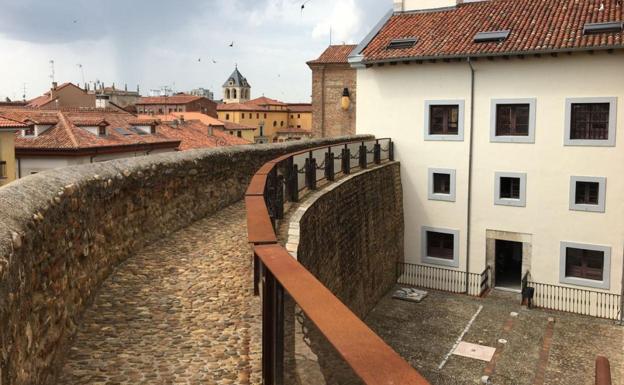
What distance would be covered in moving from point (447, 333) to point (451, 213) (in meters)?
5.95

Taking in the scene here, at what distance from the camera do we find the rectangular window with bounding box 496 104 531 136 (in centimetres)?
1930

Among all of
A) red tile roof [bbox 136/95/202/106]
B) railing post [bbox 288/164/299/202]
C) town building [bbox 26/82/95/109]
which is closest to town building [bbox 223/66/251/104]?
red tile roof [bbox 136/95/202/106]

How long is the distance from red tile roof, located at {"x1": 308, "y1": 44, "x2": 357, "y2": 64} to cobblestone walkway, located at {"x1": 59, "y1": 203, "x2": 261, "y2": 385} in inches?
1037

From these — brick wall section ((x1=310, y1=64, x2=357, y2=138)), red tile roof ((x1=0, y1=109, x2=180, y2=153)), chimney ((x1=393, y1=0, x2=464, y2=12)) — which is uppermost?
chimney ((x1=393, y1=0, x2=464, y2=12))

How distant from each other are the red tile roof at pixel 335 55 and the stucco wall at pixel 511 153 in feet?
35.8

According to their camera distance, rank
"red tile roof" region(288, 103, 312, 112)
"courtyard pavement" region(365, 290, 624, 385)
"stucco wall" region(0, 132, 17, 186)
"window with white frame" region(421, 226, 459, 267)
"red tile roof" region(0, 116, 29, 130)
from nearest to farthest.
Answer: "courtyard pavement" region(365, 290, 624, 385), "window with white frame" region(421, 226, 459, 267), "red tile roof" region(0, 116, 29, 130), "stucco wall" region(0, 132, 17, 186), "red tile roof" region(288, 103, 312, 112)

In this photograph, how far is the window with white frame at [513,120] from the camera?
19062mm

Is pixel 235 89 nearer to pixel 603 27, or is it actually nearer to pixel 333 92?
pixel 333 92

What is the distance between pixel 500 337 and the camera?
1580cm

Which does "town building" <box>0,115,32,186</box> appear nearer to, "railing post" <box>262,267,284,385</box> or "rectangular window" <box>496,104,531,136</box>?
"rectangular window" <box>496,104,531,136</box>

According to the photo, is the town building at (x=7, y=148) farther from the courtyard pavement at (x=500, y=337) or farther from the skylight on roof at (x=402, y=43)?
the courtyard pavement at (x=500, y=337)

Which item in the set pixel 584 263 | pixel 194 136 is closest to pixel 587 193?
pixel 584 263

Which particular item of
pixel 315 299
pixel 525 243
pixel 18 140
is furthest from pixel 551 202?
pixel 18 140

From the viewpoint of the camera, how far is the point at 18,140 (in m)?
25.8
